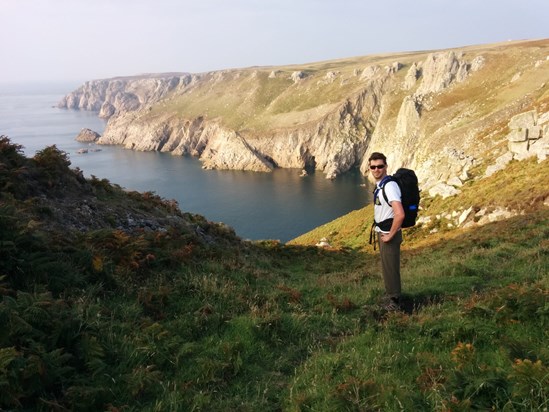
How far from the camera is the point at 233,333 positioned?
24.3 ft

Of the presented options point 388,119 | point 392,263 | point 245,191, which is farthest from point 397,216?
point 388,119

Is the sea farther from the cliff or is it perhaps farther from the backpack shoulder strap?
the backpack shoulder strap

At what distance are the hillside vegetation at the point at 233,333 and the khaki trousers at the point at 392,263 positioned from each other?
2.17 ft

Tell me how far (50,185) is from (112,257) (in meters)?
6.59

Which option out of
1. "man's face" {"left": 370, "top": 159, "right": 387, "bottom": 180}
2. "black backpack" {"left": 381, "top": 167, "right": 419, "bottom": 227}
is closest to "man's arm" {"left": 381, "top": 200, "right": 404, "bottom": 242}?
"black backpack" {"left": 381, "top": 167, "right": 419, "bottom": 227}

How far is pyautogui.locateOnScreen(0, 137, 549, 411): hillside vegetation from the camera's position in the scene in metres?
4.88

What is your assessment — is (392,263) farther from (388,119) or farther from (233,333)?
(388,119)

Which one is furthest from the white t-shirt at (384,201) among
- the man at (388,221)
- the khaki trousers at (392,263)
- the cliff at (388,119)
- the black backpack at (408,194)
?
the cliff at (388,119)

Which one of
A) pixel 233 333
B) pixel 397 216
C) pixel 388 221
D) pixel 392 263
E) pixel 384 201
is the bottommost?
pixel 233 333

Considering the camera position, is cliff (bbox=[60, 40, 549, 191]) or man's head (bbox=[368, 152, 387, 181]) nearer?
man's head (bbox=[368, 152, 387, 181])

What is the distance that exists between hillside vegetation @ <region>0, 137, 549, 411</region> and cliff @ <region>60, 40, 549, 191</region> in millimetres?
32634

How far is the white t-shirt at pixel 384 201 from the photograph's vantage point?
830cm

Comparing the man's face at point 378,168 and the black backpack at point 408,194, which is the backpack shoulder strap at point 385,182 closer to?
the black backpack at point 408,194

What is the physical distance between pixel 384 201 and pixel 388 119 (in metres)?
Result: 116
